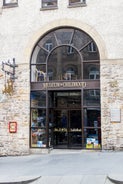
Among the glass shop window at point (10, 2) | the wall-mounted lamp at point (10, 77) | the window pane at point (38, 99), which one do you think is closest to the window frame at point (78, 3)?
the glass shop window at point (10, 2)

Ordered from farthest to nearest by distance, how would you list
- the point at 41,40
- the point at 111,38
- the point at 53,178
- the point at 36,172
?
the point at 41,40 < the point at 111,38 < the point at 36,172 < the point at 53,178

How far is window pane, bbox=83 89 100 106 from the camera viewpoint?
54.0 feet

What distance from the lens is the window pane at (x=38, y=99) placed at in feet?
56.3

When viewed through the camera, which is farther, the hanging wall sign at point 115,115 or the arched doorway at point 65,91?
the arched doorway at point 65,91

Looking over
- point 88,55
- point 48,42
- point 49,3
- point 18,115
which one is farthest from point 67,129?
point 49,3

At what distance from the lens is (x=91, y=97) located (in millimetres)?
16547

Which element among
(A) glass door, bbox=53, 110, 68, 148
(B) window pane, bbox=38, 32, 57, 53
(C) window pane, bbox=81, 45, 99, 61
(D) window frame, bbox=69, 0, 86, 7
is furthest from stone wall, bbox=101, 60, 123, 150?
(D) window frame, bbox=69, 0, 86, 7

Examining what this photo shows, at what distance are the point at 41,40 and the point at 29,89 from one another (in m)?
2.74

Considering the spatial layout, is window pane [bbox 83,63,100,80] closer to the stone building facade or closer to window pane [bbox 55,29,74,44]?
the stone building facade

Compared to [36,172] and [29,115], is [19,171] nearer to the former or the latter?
[36,172]

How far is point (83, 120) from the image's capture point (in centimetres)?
1648

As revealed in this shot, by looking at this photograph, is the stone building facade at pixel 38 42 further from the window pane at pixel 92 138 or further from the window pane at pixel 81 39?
the window pane at pixel 92 138

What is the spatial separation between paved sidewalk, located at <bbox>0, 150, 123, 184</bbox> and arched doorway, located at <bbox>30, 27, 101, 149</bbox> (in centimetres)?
87

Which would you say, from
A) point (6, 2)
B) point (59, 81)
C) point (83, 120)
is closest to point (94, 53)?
point (59, 81)
